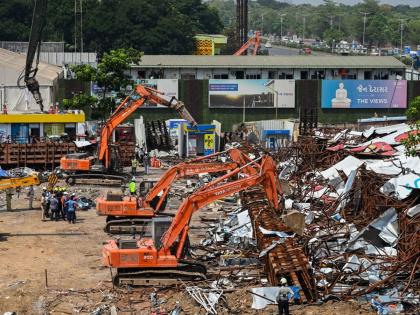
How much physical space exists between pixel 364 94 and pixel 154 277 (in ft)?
153

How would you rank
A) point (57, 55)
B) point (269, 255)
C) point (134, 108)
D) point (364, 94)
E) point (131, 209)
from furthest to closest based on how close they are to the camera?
point (57, 55) → point (364, 94) → point (134, 108) → point (131, 209) → point (269, 255)

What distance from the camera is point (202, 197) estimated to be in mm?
23422

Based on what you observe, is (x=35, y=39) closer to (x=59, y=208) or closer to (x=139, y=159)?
(x=139, y=159)

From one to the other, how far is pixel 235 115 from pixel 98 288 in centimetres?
4454

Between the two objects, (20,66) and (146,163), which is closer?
(146,163)

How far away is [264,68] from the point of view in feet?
254

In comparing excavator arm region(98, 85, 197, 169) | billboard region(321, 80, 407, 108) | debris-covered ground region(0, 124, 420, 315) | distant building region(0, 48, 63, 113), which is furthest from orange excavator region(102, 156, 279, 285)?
billboard region(321, 80, 407, 108)

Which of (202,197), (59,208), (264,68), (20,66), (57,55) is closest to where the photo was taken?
(202,197)

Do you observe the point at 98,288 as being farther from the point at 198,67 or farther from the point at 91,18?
the point at 91,18

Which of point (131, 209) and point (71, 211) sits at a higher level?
point (131, 209)

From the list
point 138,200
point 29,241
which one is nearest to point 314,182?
point 138,200

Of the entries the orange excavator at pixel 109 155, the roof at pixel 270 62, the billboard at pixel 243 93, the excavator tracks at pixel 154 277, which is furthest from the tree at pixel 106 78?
the excavator tracks at pixel 154 277

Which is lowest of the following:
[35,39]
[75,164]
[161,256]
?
[161,256]

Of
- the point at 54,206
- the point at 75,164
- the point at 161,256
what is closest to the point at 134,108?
the point at 75,164
